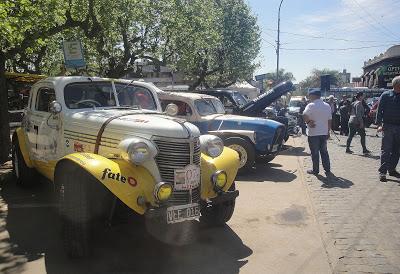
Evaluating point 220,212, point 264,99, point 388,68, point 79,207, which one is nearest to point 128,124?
point 79,207

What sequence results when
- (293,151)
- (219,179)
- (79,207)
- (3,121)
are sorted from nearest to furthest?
(79,207)
(219,179)
(3,121)
(293,151)

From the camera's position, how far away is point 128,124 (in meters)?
4.74

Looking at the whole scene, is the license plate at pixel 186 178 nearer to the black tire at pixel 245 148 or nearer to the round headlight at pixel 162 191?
the round headlight at pixel 162 191

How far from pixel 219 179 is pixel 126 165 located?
123 cm

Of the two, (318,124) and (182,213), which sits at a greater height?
(318,124)

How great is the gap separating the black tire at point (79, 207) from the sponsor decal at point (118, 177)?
30 centimetres

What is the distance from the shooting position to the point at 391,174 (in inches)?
333

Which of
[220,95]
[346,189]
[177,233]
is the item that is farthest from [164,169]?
[220,95]

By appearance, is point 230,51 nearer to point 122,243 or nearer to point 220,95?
point 220,95

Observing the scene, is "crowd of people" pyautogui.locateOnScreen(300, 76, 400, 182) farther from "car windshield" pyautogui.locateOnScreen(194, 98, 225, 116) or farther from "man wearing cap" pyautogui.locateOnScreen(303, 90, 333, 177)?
"car windshield" pyautogui.locateOnScreen(194, 98, 225, 116)

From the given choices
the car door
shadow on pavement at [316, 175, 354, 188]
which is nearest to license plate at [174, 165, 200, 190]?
the car door

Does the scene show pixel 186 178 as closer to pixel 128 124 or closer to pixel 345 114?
pixel 128 124

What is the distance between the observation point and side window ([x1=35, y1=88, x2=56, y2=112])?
19.9 ft

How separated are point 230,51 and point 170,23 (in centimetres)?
1086
